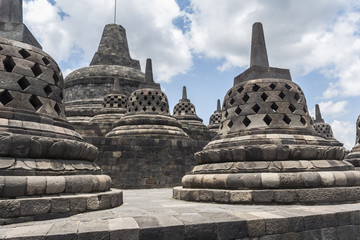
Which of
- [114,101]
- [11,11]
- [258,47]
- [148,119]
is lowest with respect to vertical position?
[148,119]

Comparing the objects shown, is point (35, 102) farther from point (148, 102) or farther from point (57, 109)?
point (148, 102)

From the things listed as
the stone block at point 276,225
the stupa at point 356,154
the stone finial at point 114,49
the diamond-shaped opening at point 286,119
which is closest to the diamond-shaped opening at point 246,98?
the diamond-shaped opening at point 286,119

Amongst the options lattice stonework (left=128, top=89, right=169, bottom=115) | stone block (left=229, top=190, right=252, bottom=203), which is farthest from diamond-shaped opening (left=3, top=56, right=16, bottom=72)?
lattice stonework (left=128, top=89, right=169, bottom=115)

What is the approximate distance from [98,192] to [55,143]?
976mm

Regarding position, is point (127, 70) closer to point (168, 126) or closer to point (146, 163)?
point (168, 126)

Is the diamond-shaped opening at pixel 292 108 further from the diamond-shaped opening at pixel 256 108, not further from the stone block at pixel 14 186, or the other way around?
the stone block at pixel 14 186

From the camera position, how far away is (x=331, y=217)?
147 inches

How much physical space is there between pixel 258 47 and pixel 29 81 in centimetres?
471

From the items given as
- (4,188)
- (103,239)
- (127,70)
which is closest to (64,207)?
(4,188)

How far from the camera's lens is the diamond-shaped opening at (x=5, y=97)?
4.11 metres

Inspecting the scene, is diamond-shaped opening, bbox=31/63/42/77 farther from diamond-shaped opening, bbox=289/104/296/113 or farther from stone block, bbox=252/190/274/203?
diamond-shaped opening, bbox=289/104/296/113

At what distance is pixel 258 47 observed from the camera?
257 inches

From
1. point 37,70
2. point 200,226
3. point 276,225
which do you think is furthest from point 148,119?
point 200,226

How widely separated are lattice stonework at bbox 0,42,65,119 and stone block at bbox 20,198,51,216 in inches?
60.6
